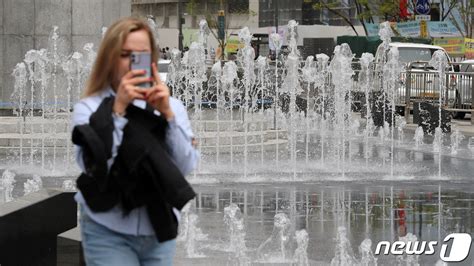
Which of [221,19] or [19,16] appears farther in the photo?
[221,19]

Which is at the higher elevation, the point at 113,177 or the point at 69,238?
the point at 113,177

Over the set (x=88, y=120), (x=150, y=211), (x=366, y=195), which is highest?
(x=88, y=120)

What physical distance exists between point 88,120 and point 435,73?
23.8 m

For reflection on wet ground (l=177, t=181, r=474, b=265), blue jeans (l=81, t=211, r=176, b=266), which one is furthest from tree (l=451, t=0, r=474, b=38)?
blue jeans (l=81, t=211, r=176, b=266)

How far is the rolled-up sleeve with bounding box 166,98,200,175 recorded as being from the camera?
464 cm

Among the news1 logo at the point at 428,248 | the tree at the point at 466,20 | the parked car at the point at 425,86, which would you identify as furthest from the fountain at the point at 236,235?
the tree at the point at 466,20

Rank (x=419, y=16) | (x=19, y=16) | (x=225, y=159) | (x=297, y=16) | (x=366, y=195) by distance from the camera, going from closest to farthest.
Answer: (x=366, y=195), (x=225, y=159), (x=19, y=16), (x=419, y=16), (x=297, y=16)

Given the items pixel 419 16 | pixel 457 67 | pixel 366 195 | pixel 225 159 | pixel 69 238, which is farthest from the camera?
pixel 419 16

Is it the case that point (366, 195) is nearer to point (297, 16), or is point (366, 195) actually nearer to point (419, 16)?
point (419, 16)

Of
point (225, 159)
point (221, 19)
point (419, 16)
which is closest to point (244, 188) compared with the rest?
Answer: point (225, 159)

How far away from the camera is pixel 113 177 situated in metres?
4.55

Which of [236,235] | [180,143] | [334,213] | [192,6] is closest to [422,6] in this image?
[334,213]

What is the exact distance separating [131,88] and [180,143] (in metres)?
0.31

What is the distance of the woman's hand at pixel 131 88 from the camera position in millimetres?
4469
